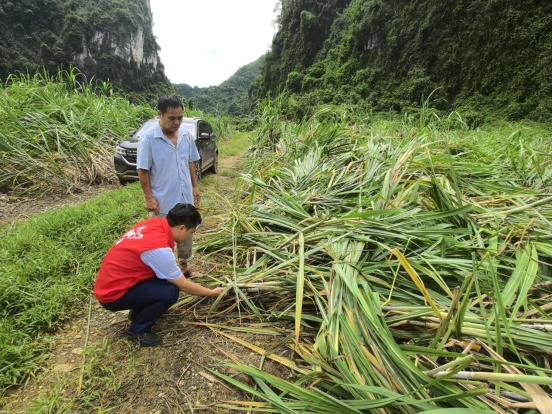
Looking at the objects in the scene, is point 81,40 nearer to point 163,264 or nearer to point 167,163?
point 167,163

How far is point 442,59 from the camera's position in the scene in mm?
21312

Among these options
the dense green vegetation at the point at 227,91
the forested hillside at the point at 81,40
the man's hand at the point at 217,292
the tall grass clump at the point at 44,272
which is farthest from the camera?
the dense green vegetation at the point at 227,91

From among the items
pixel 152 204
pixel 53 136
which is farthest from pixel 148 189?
pixel 53 136

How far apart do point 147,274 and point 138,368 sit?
0.52 meters

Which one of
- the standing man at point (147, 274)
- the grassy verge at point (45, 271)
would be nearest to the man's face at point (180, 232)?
the standing man at point (147, 274)

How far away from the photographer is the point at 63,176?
5805 millimetres

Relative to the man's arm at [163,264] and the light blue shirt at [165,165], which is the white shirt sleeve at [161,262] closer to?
the man's arm at [163,264]

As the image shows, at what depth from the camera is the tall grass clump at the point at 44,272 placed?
7.06 feet

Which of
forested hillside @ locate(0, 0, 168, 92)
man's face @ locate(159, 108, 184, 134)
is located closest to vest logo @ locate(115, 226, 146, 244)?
man's face @ locate(159, 108, 184, 134)

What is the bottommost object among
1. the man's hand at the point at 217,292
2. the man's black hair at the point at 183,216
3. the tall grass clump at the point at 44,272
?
the tall grass clump at the point at 44,272

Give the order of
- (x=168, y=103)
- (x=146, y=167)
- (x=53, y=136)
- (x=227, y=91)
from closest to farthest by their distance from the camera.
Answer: (x=168, y=103) < (x=146, y=167) < (x=53, y=136) < (x=227, y=91)

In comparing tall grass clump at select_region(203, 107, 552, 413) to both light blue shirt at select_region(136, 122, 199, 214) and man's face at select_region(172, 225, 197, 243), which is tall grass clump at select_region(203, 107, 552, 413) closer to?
man's face at select_region(172, 225, 197, 243)

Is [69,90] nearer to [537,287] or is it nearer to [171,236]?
[171,236]

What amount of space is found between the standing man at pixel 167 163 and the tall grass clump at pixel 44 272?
35.3 inches
